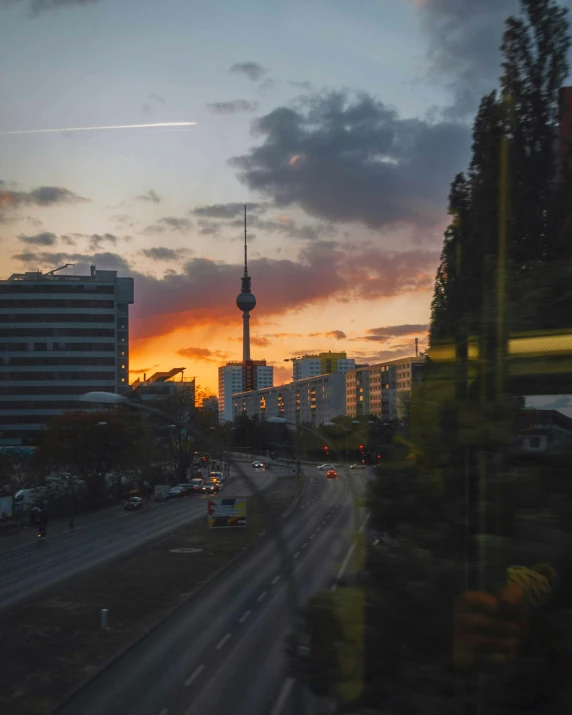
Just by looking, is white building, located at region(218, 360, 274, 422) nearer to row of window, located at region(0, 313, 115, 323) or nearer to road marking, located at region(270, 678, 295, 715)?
row of window, located at region(0, 313, 115, 323)

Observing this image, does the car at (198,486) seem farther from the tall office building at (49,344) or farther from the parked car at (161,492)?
the tall office building at (49,344)

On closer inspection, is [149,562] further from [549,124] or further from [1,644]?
[549,124]

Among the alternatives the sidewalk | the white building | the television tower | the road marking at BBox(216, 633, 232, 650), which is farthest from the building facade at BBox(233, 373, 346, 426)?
the white building

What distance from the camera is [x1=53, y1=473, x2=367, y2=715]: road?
9.45 metres

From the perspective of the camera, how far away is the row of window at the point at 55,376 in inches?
2410

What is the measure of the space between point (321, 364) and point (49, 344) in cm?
4197

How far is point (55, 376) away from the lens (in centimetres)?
6138

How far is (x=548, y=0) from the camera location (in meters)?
7.05

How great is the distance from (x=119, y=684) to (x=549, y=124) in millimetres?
9306

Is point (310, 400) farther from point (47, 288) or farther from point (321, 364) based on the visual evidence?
point (321, 364)

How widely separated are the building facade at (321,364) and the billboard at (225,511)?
190 ft

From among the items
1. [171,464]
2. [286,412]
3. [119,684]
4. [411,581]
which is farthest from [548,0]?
[286,412]

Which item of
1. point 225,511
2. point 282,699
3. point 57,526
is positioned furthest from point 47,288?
point 282,699

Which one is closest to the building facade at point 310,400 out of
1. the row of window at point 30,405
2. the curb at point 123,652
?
the row of window at point 30,405
